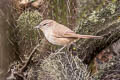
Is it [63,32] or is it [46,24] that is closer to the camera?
[63,32]

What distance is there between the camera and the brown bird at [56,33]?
4150 millimetres

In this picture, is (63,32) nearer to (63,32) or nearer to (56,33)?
(63,32)

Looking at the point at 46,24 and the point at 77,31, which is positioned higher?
the point at 46,24

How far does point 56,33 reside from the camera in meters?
4.37

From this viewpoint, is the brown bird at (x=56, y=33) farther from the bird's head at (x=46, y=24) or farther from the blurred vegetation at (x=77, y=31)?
the blurred vegetation at (x=77, y=31)

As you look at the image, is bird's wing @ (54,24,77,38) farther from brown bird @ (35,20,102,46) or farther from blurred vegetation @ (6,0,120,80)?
blurred vegetation @ (6,0,120,80)

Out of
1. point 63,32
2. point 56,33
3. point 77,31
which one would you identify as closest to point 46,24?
point 56,33

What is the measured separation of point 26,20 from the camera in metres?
4.00

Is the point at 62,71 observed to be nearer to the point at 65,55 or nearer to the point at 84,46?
the point at 65,55

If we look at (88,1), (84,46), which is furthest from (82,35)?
(88,1)

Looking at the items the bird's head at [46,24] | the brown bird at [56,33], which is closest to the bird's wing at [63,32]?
the brown bird at [56,33]

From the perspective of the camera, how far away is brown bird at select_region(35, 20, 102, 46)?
4150 millimetres

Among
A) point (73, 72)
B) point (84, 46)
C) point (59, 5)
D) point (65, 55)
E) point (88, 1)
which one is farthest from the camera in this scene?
point (88, 1)

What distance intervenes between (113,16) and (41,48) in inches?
47.4
